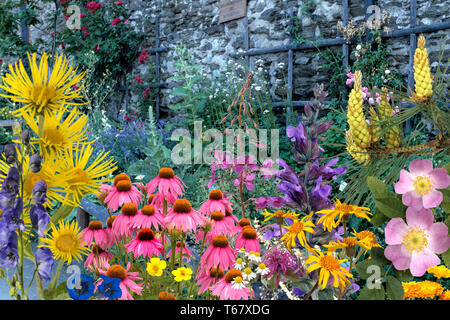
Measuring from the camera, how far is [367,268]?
73 centimetres

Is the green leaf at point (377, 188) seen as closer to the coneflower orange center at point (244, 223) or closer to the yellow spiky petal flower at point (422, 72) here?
the yellow spiky petal flower at point (422, 72)

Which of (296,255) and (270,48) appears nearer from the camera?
(296,255)

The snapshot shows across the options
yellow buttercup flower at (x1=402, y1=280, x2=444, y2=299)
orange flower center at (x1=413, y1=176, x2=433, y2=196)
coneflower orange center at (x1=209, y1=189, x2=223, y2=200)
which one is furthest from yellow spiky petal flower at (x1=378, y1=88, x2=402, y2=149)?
coneflower orange center at (x1=209, y1=189, x2=223, y2=200)

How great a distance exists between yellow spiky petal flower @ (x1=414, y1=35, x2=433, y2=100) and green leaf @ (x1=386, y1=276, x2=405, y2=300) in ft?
1.10

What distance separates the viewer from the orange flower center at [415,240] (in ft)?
2.32

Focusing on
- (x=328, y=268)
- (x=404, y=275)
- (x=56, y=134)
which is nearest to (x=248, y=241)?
(x=328, y=268)

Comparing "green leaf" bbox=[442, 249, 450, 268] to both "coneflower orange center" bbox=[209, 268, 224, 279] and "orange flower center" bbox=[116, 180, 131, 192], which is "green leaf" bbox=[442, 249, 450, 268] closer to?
"coneflower orange center" bbox=[209, 268, 224, 279]

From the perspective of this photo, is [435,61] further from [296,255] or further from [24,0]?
[24,0]

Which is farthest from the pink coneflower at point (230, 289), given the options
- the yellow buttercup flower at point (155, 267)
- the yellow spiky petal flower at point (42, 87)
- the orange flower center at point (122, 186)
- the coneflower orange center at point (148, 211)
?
the yellow spiky petal flower at point (42, 87)

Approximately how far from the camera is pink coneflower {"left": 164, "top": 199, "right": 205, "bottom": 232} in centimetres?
91

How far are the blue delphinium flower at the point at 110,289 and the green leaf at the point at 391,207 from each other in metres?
0.45
